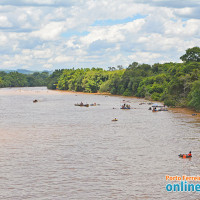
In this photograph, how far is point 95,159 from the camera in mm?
41875

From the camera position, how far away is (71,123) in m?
72.1

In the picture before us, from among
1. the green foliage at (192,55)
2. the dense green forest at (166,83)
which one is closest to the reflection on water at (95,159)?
the dense green forest at (166,83)

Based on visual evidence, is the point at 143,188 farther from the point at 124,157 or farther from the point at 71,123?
the point at 71,123

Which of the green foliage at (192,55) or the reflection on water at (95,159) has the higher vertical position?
the green foliage at (192,55)

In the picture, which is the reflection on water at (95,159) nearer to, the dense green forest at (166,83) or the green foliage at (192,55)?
the dense green forest at (166,83)

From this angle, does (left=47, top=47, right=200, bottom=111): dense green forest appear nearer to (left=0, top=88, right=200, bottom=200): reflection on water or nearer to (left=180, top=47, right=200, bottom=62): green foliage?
(left=180, top=47, right=200, bottom=62): green foliage

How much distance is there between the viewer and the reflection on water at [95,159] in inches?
1262

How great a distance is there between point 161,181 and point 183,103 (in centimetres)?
6272

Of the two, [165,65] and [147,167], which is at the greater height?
[165,65]

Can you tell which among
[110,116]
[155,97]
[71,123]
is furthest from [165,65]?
[71,123]

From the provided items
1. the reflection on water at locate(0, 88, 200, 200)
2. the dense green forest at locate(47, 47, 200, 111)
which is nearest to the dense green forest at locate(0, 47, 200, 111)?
the dense green forest at locate(47, 47, 200, 111)

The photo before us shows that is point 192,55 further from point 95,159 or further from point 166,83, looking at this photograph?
point 95,159

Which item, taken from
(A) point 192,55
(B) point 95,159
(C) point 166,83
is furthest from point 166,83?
(B) point 95,159

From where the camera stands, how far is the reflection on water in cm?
3206
